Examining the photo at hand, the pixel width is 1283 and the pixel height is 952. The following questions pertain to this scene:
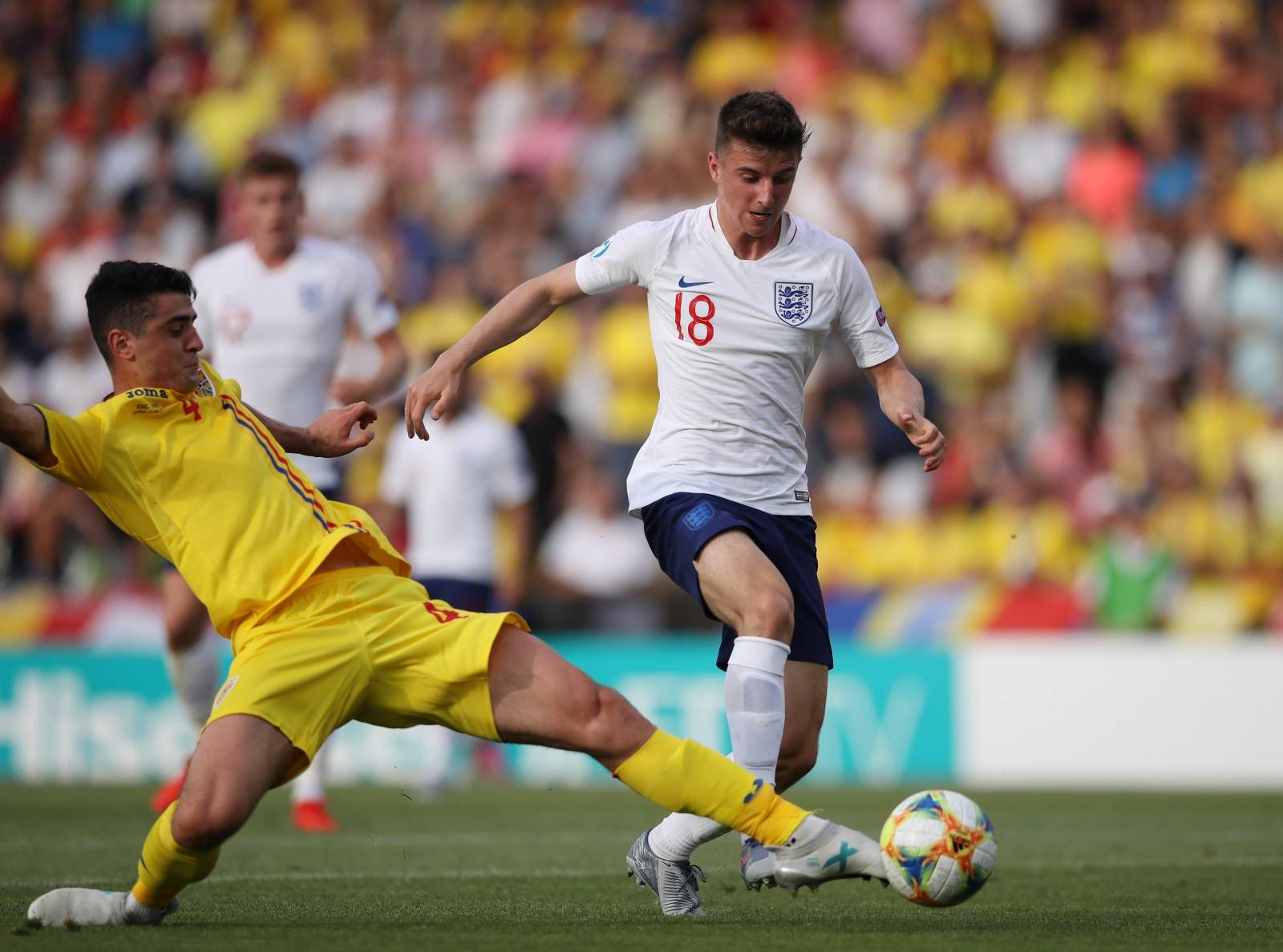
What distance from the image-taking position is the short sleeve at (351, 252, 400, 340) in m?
9.26

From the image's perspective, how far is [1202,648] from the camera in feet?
42.2

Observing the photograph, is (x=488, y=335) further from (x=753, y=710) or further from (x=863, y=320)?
(x=753, y=710)

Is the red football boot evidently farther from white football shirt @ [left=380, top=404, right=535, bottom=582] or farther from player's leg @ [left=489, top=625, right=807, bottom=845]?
player's leg @ [left=489, top=625, right=807, bottom=845]

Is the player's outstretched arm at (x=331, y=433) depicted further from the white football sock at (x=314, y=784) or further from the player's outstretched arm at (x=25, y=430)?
the white football sock at (x=314, y=784)

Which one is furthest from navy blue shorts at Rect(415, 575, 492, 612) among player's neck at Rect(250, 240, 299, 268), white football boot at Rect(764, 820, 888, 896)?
white football boot at Rect(764, 820, 888, 896)

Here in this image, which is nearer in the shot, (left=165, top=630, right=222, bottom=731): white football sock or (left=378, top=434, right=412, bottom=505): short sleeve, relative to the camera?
(left=165, top=630, right=222, bottom=731): white football sock

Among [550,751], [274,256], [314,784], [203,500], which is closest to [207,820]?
[203,500]

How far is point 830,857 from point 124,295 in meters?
2.63

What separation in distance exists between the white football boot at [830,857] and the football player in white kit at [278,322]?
4.24 metres

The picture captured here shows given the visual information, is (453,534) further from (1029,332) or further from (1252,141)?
(1252,141)

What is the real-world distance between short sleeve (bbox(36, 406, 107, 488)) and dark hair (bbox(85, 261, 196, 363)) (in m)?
0.29

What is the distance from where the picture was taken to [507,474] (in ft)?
40.4

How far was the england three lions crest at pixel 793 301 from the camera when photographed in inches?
247

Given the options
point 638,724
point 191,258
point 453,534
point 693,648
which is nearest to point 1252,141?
point 693,648
